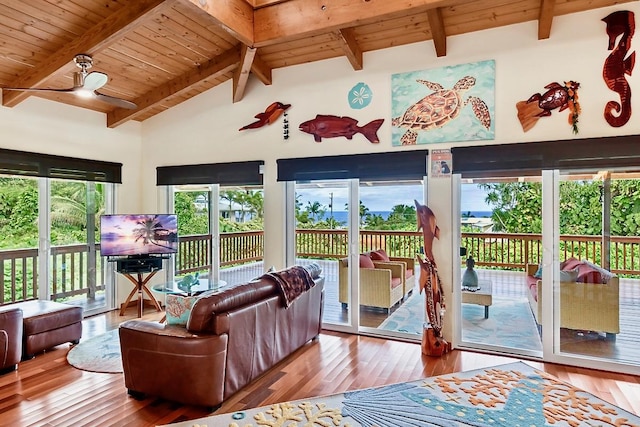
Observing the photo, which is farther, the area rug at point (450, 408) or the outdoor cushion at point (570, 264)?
the outdoor cushion at point (570, 264)

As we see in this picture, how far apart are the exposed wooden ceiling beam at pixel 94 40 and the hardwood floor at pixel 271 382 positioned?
9.28 ft

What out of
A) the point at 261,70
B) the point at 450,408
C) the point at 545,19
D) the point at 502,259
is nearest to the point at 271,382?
the point at 450,408

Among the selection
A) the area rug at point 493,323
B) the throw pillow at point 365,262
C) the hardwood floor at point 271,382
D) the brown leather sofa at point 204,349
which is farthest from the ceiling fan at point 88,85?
the area rug at point 493,323

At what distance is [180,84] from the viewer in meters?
5.00

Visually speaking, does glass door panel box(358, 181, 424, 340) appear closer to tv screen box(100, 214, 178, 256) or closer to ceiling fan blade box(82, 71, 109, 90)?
tv screen box(100, 214, 178, 256)

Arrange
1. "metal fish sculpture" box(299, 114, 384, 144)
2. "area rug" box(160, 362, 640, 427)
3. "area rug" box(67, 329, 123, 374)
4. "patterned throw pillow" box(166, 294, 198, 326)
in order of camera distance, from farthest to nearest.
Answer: "metal fish sculpture" box(299, 114, 384, 144)
"area rug" box(67, 329, 123, 374)
"patterned throw pillow" box(166, 294, 198, 326)
"area rug" box(160, 362, 640, 427)

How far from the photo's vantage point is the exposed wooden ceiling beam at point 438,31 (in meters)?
3.62

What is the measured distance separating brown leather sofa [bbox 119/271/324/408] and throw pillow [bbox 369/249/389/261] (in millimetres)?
1771

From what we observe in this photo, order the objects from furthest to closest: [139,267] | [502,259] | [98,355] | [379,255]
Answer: [139,267] < [379,255] < [502,259] < [98,355]

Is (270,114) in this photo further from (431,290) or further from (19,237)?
(19,237)

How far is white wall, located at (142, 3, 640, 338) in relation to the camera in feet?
11.7

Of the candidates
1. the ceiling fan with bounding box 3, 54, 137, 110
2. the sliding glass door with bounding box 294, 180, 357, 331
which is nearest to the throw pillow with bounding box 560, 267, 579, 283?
the sliding glass door with bounding box 294, 180, 357, 331

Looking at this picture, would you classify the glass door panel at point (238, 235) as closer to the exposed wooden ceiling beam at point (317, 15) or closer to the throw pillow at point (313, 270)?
the throw pillow at point (313, 270)

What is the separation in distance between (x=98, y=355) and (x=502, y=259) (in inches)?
168
